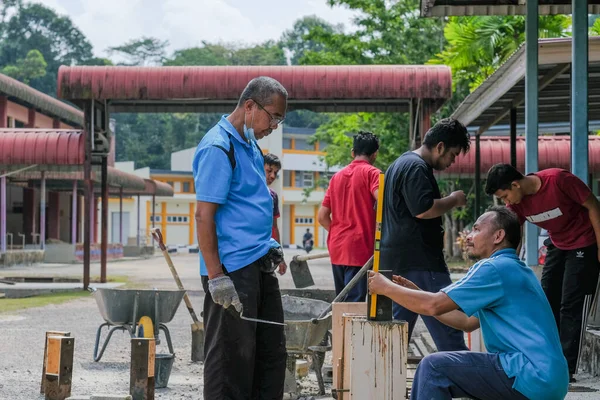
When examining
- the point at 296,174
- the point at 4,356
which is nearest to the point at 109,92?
the point at 4,356

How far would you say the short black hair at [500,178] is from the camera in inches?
290

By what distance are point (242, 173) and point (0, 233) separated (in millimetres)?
31244

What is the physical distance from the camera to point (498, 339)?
4832 millimetres

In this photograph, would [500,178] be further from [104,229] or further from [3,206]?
[3,206]

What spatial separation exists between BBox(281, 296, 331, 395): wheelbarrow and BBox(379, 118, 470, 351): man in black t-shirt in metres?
1.07

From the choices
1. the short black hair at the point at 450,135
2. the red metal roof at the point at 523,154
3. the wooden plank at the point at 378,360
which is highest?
the red metal roof at the point at 523,154

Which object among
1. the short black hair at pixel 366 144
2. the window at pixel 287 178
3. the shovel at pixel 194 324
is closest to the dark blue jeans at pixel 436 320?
the short black hair at pixel 366 144

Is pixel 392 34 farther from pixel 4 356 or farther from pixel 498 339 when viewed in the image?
pixel 498 339

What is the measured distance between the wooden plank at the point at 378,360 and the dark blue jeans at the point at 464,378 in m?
0.59

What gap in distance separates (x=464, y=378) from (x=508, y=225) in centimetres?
78

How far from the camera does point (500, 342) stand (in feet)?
15.8

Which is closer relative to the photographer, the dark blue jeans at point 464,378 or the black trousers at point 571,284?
the dark blue jeans at point 464,378

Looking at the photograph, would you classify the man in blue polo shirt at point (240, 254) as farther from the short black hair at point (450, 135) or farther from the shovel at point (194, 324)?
the shovel at point (194, 324)

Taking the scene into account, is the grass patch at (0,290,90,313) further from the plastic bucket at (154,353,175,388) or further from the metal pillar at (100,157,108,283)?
the plastic bucket at (154,353,175,388)
